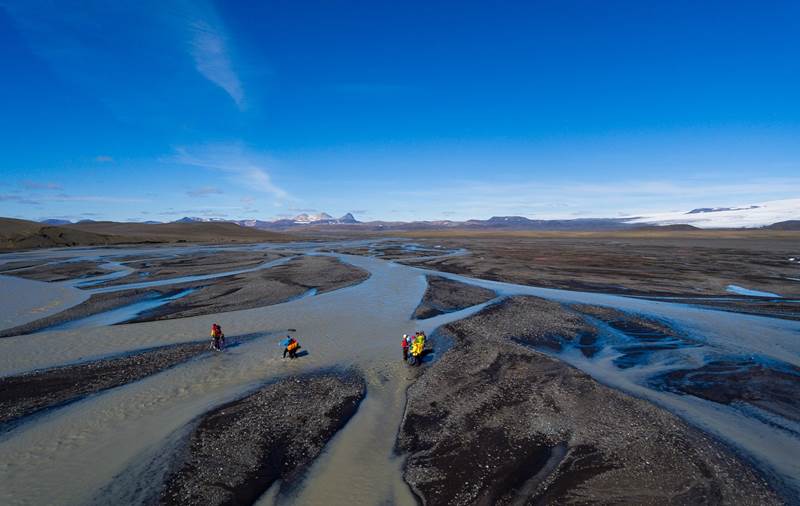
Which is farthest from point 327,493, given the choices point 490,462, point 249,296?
point 249,296

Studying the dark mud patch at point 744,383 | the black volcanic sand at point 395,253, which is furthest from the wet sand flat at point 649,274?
the dark mud patch at point 744,383

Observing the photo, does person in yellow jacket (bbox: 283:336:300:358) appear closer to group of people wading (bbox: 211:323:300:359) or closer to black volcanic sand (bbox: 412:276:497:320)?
group of people wading (bbox: 211:323:300:359)

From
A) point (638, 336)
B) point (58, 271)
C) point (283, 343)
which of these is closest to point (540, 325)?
point (638, 336)

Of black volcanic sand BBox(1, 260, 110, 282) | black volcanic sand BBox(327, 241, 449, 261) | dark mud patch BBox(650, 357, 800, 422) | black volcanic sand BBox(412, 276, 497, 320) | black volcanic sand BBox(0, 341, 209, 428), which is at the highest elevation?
black volcanic sand BBox(1, 260, 110, 282)

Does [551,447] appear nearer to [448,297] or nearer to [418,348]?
[418,348]

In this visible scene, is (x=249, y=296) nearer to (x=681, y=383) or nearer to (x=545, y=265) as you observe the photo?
(x=681, y=383)

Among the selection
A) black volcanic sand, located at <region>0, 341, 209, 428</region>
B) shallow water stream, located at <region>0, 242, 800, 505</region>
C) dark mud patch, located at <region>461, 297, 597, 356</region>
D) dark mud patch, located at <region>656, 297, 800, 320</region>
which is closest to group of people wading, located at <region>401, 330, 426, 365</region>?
shallow water stream, located at <region>0, 242, 800, 505</region>
